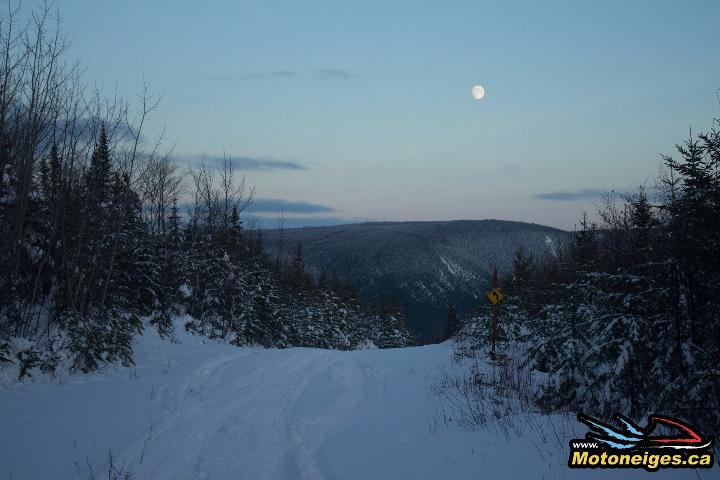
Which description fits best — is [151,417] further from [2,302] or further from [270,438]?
[2,302]

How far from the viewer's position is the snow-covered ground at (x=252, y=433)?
522cm

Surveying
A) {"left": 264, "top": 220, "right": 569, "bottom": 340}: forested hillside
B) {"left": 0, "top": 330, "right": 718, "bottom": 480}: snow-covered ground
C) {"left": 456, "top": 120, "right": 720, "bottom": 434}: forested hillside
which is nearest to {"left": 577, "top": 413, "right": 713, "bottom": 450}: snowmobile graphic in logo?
{"left": 0, "top": 330, "right": 718, "bottom": 480}: snow-covered ground

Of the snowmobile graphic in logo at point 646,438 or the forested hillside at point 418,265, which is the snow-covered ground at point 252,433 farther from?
the forested hillside at point 418,265

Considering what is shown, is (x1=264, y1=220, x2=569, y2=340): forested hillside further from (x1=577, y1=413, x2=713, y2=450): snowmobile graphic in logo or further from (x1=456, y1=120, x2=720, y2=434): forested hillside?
(x1=577, y1=413, x2=713, y2=450): snowmobile graphic in logo

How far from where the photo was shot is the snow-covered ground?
5223 millimetres

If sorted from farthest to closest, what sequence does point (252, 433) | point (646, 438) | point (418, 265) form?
1. point (418, 265)
2. point (252, 433)
3. point (646, 438)

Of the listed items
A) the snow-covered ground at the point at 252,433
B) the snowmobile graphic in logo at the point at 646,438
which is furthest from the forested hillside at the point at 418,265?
the snowmobile graphic in logo at the point at 646,438

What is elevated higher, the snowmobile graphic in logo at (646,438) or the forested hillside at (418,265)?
the snowmobile graphic in logo at (646,438)

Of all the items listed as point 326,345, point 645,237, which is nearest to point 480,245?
point 326,345

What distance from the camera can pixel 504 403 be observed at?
905 cm

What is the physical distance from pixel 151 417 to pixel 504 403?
6.34m

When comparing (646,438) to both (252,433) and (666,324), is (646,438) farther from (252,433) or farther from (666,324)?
(252,433)

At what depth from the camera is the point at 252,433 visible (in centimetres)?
676

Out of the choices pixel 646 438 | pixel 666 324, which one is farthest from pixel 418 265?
pixel 646 438
